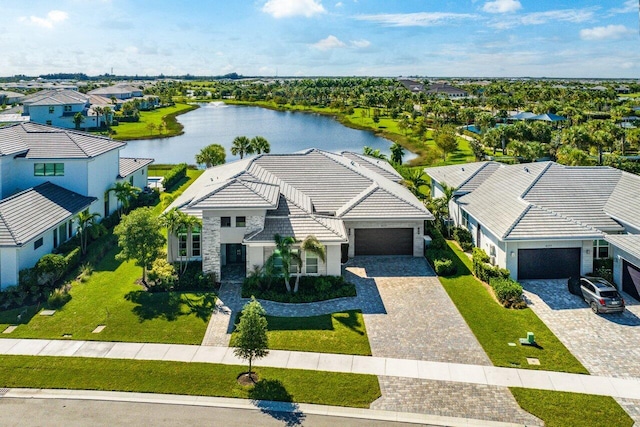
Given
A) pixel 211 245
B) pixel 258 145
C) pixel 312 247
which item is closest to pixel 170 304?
pixel 211 245

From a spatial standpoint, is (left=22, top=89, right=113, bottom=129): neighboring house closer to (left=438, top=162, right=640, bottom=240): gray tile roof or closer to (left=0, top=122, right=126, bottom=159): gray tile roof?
(left=0, top=122, right=126, bottom=159): gray tile roof

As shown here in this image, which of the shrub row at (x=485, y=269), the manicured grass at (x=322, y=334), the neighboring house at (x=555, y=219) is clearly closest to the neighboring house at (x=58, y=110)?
the neighboring house at (x=555, y=219)

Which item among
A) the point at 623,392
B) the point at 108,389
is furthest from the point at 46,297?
the point at 623,392

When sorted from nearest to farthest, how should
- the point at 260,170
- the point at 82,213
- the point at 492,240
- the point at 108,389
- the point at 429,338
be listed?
the point at 108,389 < the point at 429,338 < the point at 492,240 < the point at 82,213 < the point at 260,170

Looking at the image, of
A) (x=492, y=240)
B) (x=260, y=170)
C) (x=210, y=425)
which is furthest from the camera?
(x=260, y=170)

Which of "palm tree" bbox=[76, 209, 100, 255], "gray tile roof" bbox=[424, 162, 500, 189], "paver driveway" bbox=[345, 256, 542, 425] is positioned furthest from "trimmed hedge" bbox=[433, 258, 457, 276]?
"palm tree" bbox=[76, 209, 100, 255]

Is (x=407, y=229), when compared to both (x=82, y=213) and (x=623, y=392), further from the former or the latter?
(x=82, y=213)

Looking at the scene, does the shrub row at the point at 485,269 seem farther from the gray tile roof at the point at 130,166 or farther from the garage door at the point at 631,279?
the gray tile roof at the point at 130,166
